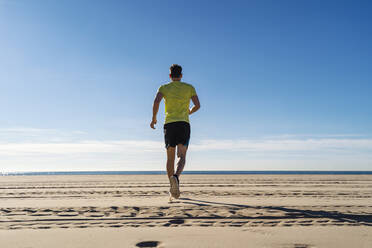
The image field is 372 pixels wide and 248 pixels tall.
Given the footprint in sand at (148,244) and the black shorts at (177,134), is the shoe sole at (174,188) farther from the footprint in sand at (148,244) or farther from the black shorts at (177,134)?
the footprint in sand at (148,244)

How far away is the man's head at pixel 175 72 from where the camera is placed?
4059 millimetres

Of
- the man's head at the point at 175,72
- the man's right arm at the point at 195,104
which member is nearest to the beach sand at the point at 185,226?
the man's right arm at the point at 195,104

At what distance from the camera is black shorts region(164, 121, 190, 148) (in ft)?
12.6

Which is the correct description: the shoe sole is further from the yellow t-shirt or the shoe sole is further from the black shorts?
the yellow t-shirt

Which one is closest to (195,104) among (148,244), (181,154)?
(181,154)

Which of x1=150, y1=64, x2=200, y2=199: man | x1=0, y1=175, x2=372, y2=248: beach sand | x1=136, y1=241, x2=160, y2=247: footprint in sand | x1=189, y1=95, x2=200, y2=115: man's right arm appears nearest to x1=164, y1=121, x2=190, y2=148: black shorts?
x1=150, y1=64, x2=200, y2=199: man

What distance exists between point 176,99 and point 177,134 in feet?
1.67

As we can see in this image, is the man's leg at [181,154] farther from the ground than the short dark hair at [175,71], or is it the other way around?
the short dark hair at [175,71]

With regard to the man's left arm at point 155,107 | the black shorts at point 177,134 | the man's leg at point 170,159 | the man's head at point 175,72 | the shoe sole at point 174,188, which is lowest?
the shoe sole at point 174,188

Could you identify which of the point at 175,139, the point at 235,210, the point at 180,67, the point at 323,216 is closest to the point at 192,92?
the point at 180,67

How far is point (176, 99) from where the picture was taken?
3908 millimetres

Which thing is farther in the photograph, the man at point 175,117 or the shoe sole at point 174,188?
the man at point 175,117

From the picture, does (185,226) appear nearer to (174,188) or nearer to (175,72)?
(174,188)

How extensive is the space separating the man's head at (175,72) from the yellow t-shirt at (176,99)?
139 mm
